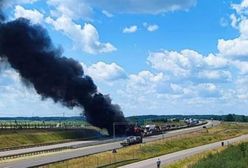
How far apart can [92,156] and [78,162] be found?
9.36 m

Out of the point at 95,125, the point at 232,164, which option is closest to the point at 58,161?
the point at 232,164

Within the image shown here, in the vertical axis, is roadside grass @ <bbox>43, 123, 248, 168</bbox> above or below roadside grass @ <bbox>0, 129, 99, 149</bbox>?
below

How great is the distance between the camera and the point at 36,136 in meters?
120

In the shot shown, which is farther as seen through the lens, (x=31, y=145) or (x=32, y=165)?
(x=31, y=145)

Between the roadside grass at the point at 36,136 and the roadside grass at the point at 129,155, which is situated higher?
the roadside grass at the point at 36,136

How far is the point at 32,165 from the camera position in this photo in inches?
2795

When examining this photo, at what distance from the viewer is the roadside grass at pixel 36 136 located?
109644 millimetres

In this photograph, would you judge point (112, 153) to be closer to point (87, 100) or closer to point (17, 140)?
point (17, 140)

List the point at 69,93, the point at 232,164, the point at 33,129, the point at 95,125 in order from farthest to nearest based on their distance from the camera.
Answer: the point at 95,125 < the point at 69,93 < the point at 33,129 < the point at 232,164

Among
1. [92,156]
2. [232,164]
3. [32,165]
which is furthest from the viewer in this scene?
[92,156]

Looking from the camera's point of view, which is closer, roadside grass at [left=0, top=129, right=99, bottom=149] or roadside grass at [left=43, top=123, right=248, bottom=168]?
roadside grass at [left=43, top=123, right=248, bottom=168]

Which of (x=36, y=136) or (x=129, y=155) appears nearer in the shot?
(x=129, y=155)

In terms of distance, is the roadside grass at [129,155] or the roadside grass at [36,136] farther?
the roadside grass at [36,136]

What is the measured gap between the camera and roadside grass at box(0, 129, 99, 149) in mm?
109644
